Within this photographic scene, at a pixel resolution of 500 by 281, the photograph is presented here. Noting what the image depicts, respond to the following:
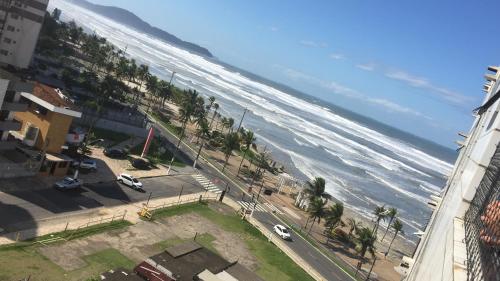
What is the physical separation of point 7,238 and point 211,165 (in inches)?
1958

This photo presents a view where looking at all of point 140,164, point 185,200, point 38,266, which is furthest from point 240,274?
point 140,164

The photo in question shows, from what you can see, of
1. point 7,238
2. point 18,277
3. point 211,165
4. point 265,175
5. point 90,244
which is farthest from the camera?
point 265,175

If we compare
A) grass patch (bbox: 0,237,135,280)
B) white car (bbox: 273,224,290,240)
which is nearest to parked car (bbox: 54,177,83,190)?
grass patch (bbox: 0,237,135,280)

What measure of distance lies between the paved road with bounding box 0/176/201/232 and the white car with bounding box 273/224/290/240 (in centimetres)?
1300

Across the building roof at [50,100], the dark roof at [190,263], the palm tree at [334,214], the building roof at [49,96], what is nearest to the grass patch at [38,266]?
the dark roof at [190,263]

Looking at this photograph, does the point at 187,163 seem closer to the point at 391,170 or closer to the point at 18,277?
the point at 18,277

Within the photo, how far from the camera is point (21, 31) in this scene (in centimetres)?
7119

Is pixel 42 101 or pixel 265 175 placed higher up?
pixel 42 101

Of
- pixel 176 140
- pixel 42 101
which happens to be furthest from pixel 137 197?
pixel 176 140

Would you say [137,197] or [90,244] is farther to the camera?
[137,197]

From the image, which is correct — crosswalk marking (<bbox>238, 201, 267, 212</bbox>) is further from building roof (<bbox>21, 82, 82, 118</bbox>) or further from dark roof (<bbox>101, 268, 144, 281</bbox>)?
dark roof (<bbox>101, 268, 144, 281</bbox>)

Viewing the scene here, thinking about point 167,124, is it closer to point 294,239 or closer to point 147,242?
point 294,239

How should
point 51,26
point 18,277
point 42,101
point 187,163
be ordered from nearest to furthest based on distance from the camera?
point 18,277 < point 42,101 < point 187,163 < point 51,26

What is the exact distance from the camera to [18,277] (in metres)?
28.3
